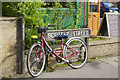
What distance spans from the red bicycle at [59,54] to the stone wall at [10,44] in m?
0.33

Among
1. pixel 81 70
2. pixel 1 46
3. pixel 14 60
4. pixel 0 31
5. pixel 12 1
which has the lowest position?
pixel 81 70

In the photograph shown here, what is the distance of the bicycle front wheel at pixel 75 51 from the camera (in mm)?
5043

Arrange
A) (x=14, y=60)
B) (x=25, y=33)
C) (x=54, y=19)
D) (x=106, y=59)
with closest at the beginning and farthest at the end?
(x=14, y=60) → (x=25, y=33) → (x=54, y=19) → (x=106, y=59)

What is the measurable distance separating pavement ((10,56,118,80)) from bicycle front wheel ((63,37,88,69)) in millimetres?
174

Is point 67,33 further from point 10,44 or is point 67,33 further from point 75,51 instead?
point 10,44

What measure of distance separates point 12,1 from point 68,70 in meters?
2.10

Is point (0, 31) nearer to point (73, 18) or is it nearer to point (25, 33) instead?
point (25, 33)

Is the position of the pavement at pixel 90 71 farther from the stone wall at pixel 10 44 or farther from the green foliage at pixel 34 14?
the green foliage at pixel 34 14

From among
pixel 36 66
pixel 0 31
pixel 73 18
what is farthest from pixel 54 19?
pixel 0 31

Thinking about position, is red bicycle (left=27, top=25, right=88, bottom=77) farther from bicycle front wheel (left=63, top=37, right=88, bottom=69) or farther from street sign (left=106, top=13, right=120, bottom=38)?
street sign (left=106, top=13, right=120, bottom=38)

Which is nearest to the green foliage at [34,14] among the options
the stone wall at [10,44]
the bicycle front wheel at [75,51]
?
the stone wall at [10,44]

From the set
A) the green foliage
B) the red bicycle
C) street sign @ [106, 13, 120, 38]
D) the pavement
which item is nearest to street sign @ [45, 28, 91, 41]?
the red bicycle

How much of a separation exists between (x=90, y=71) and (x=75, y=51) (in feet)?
2.01

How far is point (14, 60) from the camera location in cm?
452
